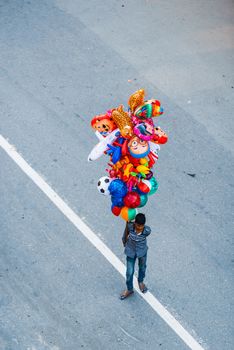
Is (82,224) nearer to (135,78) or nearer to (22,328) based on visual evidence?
(22,328)

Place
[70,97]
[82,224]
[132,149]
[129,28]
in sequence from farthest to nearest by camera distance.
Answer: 1. [129,28]
2. [70,97]
3. [82,224]
4. [132,149]

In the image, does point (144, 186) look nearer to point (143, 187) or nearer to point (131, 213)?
point (143, 187)

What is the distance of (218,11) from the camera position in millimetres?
11102

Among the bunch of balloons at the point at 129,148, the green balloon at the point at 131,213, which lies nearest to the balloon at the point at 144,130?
the bunch of balloons at the point at 129,148

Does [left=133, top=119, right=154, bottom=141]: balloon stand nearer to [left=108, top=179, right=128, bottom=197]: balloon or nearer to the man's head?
[left=108, top=179, right=128, bottom=197]: balloon

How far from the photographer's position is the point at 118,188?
6066 millimetres

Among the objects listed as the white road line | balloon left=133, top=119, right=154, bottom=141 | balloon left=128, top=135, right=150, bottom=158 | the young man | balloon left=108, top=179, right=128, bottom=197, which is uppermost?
balloon left=133, top=119, right=154, bottom=141

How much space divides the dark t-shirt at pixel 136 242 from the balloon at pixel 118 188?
363 mm

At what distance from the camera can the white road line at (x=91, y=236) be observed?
21.0 feet

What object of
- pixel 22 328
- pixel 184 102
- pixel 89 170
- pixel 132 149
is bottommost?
pixel 22 328

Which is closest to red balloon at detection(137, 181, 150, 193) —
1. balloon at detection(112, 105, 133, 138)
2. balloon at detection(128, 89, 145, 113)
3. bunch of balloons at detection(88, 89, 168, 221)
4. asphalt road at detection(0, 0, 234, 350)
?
bunch of balloons at detection(88, 89, 168, 221)

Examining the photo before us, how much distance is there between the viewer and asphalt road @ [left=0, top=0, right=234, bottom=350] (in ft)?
21.3

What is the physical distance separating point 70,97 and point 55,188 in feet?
6.69

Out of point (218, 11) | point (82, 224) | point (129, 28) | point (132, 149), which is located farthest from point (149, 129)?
point (218, 11)
